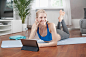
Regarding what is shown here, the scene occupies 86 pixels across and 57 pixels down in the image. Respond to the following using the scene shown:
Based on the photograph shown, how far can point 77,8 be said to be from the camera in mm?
5797

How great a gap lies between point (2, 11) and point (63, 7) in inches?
108

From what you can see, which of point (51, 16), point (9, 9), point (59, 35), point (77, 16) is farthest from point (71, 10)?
point (59, 35)

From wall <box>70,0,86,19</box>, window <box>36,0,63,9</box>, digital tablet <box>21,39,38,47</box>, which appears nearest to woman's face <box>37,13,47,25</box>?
digital tablet <box>21,39,38,47</box>

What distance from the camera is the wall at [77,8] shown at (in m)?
5.75

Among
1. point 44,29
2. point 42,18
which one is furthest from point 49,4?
point 42,18

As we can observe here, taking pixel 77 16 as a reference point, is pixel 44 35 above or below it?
below

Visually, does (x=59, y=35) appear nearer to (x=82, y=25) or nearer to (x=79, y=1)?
(x=82, y=25)

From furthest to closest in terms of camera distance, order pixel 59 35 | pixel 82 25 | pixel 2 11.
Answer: pixel 2 11, pixel 82 25, pixel 59 35

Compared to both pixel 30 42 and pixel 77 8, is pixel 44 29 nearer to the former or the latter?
pixel 30 42

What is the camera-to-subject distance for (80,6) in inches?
227

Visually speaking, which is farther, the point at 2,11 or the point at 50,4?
the point at 50,4

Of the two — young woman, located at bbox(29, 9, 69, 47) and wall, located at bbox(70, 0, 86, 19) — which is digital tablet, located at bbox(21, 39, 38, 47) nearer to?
young woman, located at bbox(29, 9, 69, 47)

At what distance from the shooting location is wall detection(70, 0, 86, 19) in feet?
18.9

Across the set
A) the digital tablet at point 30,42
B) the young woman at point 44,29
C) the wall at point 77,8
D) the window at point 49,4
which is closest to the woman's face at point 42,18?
the young woman at point 44,29
